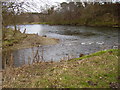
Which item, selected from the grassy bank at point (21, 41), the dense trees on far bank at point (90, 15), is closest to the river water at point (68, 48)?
the grassy bank at point (21, 41)

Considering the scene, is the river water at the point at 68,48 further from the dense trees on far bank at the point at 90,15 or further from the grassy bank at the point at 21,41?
the dense trees on far bank at the point at 90,15

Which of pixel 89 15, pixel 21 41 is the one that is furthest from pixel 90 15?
pixel 21 41

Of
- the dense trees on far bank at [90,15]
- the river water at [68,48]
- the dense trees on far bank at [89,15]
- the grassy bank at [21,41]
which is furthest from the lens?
A: the dense trees on far bank at [90,15]

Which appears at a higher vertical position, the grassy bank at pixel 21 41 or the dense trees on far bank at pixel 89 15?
the dense trees on far bank at pixel 89 15

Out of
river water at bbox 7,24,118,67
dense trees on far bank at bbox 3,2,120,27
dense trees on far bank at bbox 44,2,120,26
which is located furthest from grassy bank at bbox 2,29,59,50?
dense trees on far bank at bbox 44,2,120,26

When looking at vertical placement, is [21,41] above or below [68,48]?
above

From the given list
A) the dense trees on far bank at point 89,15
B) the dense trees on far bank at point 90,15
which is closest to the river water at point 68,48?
the dense trees on far bank at point 89,15

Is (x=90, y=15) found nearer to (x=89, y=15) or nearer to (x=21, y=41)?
(x=89, y=15)

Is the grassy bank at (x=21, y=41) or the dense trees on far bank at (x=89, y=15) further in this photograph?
the dense trees on far bank at (x=89, y=15)

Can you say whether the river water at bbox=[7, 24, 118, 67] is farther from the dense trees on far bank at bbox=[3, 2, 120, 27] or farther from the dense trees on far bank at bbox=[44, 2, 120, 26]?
the dense trees on far bank at bbox=[44, 2, 120, 26]

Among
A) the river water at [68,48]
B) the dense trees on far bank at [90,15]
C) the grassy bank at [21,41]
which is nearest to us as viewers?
the river water at [68,48]

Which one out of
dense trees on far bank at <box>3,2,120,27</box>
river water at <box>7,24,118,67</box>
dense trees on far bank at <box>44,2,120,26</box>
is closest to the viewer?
river water at <box>7,24,118,67</box>

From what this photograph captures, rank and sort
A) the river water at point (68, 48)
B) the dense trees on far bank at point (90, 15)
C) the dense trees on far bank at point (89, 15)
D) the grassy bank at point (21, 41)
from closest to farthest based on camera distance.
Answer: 1. the river water at point (68, 48)
2. the grassy bank at point (21, 41)
3. the dense trees on far bank at point (89, 15)
4. the dense trees on far bank at point (90, 15)

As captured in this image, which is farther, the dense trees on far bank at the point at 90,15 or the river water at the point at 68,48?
the dense trees on far bank at the point at 90,15
